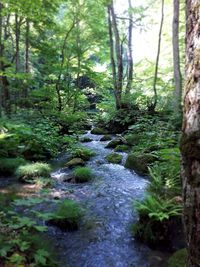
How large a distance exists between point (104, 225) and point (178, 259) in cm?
162

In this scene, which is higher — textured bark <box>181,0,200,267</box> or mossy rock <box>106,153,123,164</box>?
textured bark <box>181,0,200,267</box>

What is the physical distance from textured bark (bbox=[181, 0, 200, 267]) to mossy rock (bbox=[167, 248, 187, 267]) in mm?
2173

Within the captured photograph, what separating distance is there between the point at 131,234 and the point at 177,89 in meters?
8.96

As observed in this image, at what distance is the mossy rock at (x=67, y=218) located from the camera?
5.19m

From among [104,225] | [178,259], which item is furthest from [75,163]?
[178,259]

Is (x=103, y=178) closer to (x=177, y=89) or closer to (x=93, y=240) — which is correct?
(x=93, y=240)

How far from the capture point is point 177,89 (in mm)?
12766

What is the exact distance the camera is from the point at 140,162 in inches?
333

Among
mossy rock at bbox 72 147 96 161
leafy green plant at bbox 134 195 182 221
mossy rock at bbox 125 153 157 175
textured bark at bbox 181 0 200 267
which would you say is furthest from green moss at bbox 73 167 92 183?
textured bark at bbox 181 0 200 267

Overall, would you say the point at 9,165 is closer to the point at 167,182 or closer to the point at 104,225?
the point at 104,225

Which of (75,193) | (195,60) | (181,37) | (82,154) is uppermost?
(181,37)

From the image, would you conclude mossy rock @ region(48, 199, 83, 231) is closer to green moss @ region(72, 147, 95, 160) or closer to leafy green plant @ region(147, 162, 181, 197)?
leafy green plant @ region(147, 162, 181, 197)

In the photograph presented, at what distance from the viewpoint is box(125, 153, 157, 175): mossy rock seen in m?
8.30

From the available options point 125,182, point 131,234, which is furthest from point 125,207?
point 125,182
